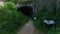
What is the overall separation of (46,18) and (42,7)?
2.89 metres

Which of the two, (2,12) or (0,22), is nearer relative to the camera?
(0,22)

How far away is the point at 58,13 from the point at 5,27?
505 cm

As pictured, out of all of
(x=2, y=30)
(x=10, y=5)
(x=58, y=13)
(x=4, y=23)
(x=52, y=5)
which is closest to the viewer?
(x=2, y=30)

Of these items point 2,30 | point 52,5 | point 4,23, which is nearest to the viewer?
point 2,30

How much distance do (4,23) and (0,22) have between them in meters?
0.36

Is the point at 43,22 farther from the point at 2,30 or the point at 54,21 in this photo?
the point at 2,30

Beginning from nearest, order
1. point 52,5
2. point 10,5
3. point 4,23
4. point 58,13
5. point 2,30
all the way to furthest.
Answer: point 2,30 → point 4,23 → point 58,13 → point 52,5 → point 10,5

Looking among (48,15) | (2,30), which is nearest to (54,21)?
(48,15)

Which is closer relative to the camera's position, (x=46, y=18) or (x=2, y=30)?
(x=2, y=30)

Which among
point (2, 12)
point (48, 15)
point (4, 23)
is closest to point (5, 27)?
point (4, 23)

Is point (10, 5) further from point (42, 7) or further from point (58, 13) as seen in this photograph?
point (58, 13)

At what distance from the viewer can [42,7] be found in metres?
22.8

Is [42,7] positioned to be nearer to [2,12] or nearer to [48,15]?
[48,15]

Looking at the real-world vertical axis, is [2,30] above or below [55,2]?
below
